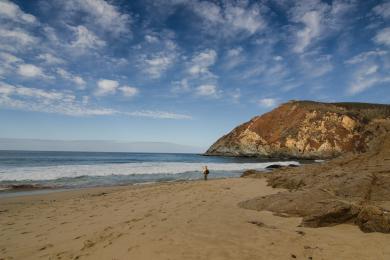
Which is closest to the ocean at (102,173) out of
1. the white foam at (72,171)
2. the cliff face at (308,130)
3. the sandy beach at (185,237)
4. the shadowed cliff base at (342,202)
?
the white foam at (72,171)

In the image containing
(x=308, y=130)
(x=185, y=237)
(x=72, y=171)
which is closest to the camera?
(x=185, y=237)

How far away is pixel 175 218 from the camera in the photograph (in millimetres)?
7023

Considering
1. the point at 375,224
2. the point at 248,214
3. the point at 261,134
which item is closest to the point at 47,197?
the point at 248,214

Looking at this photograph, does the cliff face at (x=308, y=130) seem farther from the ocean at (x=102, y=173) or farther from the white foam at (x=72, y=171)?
the white foam at (x=72, y=171)

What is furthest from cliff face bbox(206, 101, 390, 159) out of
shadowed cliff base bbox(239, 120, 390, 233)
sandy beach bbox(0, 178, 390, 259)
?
sandy beach bbox(0, 178, 390, 259)

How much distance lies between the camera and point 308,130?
243 feet

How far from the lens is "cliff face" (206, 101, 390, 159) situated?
70.0 m

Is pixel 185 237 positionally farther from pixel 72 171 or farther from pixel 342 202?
pixel 72 171

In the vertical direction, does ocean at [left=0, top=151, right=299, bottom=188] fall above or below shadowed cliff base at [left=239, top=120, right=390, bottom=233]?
below

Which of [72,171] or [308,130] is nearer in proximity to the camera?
[72,171]

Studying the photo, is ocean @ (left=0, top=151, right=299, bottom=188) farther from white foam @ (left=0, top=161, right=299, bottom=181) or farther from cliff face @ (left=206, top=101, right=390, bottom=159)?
cliff face @ (left=206, top=101, right=390, bottom=159)

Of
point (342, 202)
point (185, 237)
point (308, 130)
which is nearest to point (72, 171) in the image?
point (185, 237)

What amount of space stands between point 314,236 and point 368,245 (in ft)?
2.67

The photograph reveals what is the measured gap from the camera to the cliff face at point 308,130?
70.0 meters
